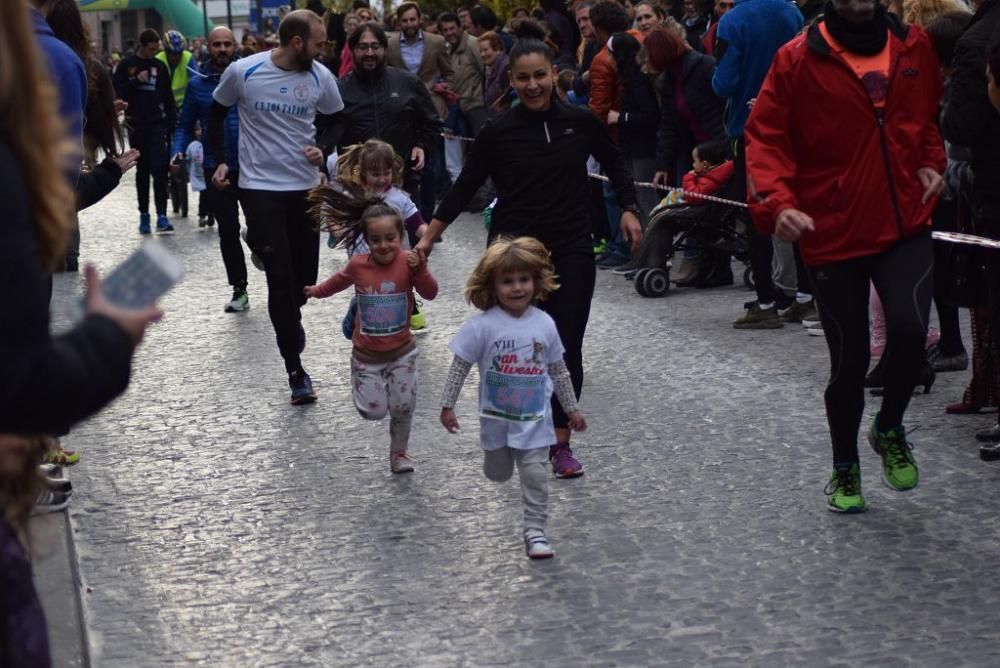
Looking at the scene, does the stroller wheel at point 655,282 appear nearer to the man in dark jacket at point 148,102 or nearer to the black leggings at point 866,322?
the black leggings at point 866,322

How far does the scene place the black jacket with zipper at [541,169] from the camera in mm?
7168

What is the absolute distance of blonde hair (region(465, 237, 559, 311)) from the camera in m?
6.16

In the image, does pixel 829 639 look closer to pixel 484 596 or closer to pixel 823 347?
pixel 484 596

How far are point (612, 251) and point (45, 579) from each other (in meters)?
9.17

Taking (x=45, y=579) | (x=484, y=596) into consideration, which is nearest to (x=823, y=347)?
(x=484, y=596)

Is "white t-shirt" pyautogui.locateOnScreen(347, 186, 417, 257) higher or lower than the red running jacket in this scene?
lower

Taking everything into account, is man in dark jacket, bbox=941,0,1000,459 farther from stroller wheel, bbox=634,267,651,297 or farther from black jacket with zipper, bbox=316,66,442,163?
black jacket with zipper, bbox=316,66,442,163

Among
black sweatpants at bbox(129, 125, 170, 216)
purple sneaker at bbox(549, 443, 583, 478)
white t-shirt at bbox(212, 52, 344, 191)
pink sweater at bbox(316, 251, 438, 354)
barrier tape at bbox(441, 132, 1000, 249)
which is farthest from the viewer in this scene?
black sweatpants at bbox(129, 125, 170, 216)

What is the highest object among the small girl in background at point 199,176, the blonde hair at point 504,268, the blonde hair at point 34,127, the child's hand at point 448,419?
the blonde hair at point 34,127

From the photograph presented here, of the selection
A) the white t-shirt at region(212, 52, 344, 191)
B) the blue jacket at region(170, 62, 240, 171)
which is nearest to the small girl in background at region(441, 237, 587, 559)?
the white t-shirt at region(212, 52, 344, 191)

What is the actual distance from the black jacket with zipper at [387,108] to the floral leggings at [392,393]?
4668 millimetres

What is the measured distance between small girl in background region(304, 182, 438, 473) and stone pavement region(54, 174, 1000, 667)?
0.85 feet

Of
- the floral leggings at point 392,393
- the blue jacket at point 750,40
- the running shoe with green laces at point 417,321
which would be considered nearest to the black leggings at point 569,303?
the floral leggings at point 392,393

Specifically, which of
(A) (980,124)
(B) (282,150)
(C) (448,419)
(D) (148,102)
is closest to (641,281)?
(B) (282,150)
